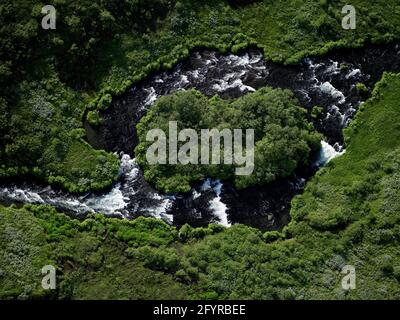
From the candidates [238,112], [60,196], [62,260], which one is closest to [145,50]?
[238,112]

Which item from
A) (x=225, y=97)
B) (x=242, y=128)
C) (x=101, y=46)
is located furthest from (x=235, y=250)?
(x=101, y=46)

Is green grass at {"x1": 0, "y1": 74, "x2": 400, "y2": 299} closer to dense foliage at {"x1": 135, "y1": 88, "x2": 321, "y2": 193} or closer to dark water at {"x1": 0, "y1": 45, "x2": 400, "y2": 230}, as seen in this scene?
dark water at {"x1": 0, "y1": 45, "x2": 400, "y2": 230}

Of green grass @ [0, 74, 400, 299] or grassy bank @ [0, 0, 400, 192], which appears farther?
grassy bank @ [0, 0, 400, 192]

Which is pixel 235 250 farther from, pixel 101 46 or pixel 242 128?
pixel 101 46

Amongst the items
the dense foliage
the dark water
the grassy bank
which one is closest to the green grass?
the dark water

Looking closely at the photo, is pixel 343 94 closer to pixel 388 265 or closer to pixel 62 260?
pixel 388 265

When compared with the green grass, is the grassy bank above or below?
above
